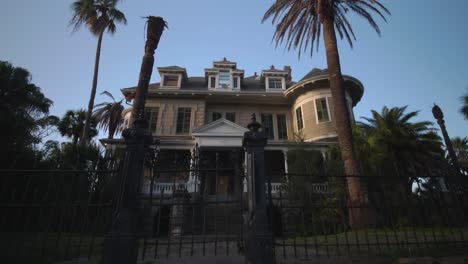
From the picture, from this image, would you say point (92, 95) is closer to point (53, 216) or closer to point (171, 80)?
point (171, 80)

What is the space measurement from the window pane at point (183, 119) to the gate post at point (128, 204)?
13.4 m

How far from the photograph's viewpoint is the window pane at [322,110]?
Answer: 16.9 meters

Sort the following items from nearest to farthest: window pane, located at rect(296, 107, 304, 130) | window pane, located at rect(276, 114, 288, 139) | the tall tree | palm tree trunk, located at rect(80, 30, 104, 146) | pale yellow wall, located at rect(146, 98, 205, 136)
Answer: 1. the tall tree
2. palm tree trunk, located at rect(80, 30, 104, 146)
3. pale yellow wall, located at rect(146, 98, 205, 136)
4. window pane, located at rect(296, 107, 304, 130)
5. window pane, located at rect(276, 114, 288, 139)

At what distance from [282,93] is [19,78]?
670 inches

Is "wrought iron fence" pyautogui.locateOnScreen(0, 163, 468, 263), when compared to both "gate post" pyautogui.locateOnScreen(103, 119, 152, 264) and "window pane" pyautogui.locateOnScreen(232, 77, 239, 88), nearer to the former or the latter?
"gate post" pyautogui.locateOnScreen(103, 119, 152, 264)

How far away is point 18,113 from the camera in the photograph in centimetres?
1163

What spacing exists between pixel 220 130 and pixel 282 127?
18.8 feet

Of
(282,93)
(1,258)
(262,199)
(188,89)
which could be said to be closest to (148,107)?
(188,89)

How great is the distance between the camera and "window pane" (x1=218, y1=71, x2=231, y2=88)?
1988cm

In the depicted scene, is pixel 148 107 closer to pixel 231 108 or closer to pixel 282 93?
pixel 231 108

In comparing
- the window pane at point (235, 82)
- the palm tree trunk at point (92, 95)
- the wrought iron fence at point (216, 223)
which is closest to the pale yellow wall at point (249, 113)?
the window pane at point (235, 82)

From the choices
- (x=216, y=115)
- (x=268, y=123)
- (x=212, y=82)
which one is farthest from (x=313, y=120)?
(x=212, y=82)

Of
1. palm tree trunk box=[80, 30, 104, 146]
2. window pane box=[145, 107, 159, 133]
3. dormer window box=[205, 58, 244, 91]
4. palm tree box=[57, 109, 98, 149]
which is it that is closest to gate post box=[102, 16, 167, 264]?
window pane box=[145, 107, 159, 133]

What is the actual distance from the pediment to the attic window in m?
5.87
